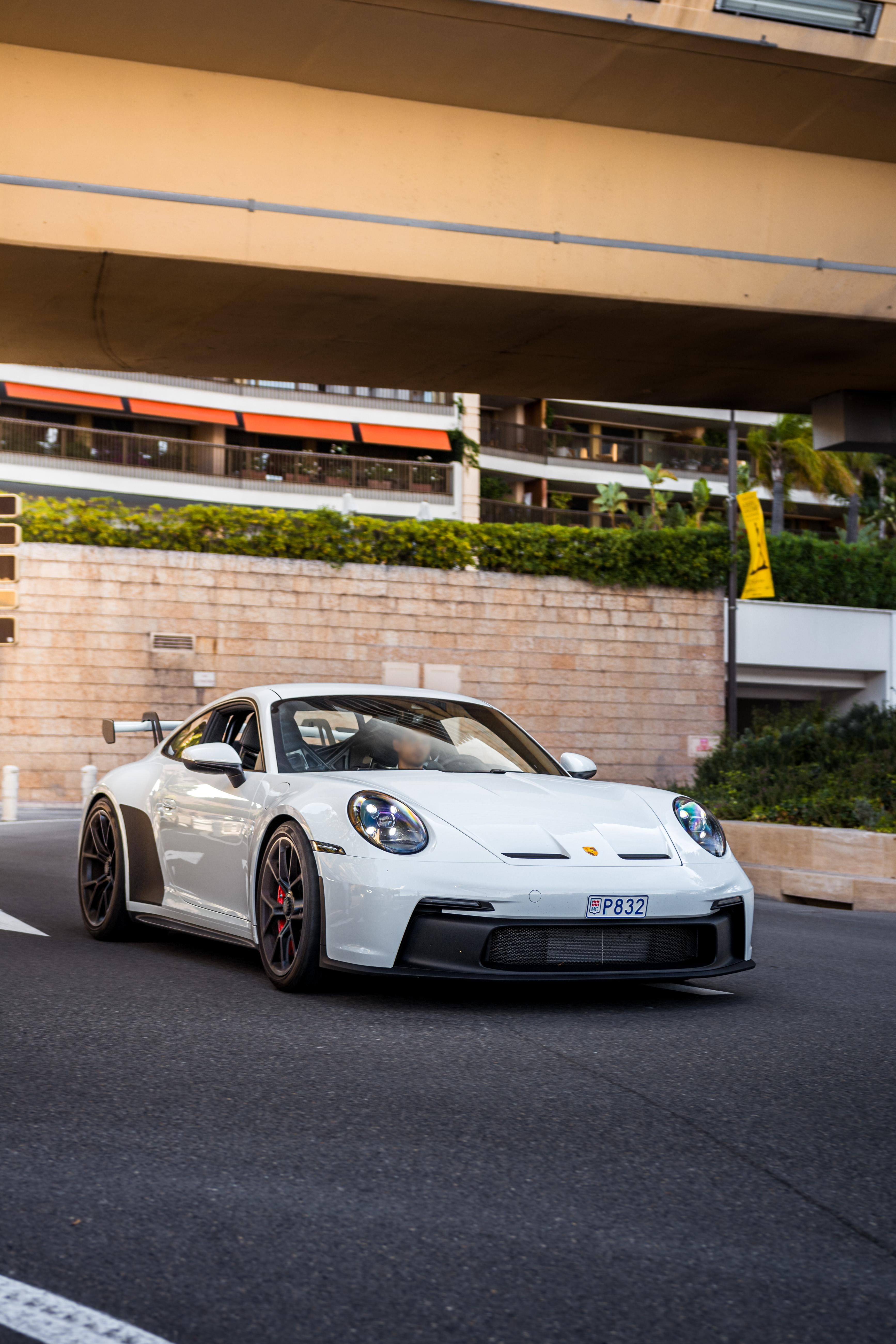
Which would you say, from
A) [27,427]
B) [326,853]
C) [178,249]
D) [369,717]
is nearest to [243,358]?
[178,249]

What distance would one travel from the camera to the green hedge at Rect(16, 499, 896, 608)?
25.8m

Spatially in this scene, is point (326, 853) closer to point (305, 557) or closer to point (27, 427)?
point (305, 557)

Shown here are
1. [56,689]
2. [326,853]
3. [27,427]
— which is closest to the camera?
[326,853]

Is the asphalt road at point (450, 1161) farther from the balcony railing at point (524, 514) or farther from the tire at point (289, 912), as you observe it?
the balcony railing at point (524, 514)

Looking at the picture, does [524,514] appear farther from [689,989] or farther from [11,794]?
[689,989]

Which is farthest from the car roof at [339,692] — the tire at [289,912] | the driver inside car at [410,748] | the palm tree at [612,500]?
the palm tree at [612,500]

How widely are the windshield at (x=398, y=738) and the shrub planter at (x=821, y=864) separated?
419cm

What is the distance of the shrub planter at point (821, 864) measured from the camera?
10.6 meters

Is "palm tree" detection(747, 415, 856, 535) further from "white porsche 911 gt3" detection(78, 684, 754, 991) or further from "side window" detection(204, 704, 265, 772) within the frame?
"white porsche 911 gt3" detection(78, 684, 754, 991)

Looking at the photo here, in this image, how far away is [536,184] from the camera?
11.9 metres

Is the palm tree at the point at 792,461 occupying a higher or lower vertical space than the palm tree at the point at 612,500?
higher

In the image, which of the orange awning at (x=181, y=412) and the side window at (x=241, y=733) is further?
the orange awning at (x=181, y=412)

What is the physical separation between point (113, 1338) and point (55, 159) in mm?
10065

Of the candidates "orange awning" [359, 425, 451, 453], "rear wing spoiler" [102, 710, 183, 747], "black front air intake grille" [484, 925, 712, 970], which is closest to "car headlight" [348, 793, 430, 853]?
"black front air intake grille" [484, 925, 712, 970]
